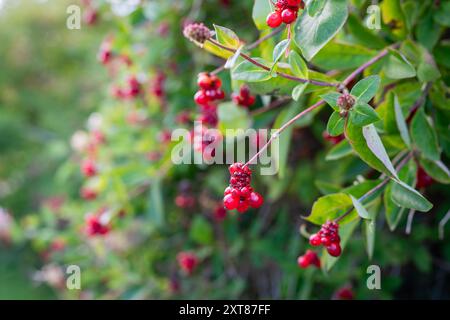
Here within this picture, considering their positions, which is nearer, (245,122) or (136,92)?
(245,122)

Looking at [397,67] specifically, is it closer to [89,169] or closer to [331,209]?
[331,209]

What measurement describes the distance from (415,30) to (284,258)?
757 millimetres

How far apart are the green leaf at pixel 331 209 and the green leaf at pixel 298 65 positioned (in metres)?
0.21

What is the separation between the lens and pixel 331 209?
2.64 ft

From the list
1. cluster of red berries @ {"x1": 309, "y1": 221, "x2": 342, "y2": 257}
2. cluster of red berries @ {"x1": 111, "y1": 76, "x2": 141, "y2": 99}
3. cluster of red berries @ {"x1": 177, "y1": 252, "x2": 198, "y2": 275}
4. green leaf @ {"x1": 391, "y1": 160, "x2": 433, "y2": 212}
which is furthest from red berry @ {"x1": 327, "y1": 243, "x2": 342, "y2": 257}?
cluster of red berries @ {"x1": 111, "y1": 76, "x2": 141, "y2": 99}

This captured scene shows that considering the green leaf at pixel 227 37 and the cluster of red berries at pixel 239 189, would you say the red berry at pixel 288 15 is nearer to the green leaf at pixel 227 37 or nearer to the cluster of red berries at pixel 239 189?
the green leaf at pixel 227 37

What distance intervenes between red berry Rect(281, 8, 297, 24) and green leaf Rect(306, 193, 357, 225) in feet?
0.99

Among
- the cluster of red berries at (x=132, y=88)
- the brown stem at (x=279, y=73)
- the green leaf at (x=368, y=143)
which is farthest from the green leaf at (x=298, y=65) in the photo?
the cluster of red berries at (x=132, y=88)

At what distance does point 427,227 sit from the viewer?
1.49 m

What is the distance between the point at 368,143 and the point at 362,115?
5cm

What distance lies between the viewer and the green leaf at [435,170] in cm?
87

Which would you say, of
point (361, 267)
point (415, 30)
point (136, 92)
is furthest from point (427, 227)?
point (136, 92)

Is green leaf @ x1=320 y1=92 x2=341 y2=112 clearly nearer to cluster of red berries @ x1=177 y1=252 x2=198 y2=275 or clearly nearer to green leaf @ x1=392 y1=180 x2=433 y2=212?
green leaf @ x1=392 y1=180 x2=433 y2=212

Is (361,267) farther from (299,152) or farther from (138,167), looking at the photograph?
(138,167)
